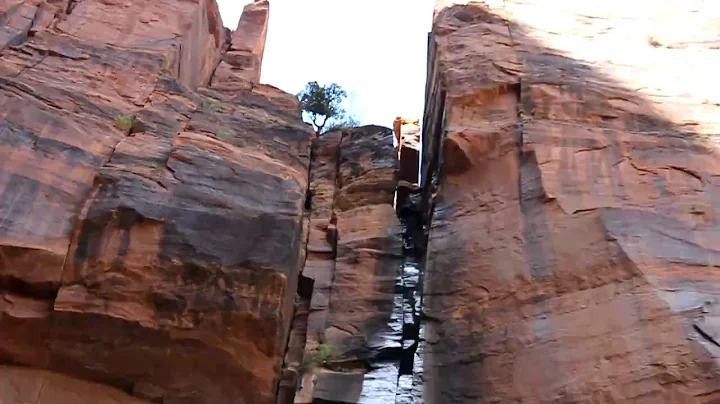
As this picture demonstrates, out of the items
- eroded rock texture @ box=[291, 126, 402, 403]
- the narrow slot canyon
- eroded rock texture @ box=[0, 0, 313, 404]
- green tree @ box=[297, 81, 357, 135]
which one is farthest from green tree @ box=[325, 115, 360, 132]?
eroded rock texture @ box=[0, 0, 313, 404]

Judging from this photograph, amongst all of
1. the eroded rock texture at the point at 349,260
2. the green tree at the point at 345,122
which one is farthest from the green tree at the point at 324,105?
the eroded rock texture at the point at 349,260

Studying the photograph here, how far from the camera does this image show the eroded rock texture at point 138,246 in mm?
7695

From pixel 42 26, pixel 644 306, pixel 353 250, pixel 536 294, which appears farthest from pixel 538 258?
pixel 42 26

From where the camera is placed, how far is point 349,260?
31.7 ft

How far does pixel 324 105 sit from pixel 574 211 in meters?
9.94

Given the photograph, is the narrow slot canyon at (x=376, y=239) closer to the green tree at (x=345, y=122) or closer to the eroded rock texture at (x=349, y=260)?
the eroded rock texture at (x=349, y=260)

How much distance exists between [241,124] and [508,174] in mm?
3933

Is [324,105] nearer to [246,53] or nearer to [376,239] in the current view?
[246,53]

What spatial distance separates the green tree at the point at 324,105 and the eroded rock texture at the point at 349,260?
5.02 meters

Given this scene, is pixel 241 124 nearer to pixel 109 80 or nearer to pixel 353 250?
pixel 109 80

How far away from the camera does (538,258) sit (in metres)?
8.02

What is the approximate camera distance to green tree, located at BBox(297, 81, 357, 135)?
17375 mm

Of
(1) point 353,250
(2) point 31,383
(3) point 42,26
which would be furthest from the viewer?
(3) point 42,26

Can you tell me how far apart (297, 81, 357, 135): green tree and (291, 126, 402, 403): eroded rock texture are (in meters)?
5.02
